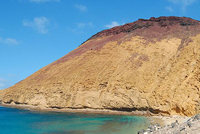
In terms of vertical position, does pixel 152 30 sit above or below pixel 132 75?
above

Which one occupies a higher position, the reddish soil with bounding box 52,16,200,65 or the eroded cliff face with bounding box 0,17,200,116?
the reddish soil with bounding box 52,16,200,65

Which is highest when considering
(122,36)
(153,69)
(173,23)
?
(173,23)

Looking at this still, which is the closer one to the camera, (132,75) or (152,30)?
(132,75)

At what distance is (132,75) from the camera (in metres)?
25.9

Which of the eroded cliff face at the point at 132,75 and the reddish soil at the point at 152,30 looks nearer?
the eroded cliff face at the point at 132,75

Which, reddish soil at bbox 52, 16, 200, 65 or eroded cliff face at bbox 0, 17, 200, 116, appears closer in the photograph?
eroded cliff face at bbox 0, 17, 200, 116

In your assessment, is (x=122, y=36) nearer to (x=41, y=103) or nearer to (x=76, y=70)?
(x=76, y=70)

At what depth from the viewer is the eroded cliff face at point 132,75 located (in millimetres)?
22422

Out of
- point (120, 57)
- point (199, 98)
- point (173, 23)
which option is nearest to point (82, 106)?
point (120, 57)

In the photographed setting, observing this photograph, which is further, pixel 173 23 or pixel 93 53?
pixel 173 23

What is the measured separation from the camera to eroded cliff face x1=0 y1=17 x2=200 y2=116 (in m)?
22.4

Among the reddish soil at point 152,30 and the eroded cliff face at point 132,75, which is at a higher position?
the reddish soil at point 152,30

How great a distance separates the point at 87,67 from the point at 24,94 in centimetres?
1001

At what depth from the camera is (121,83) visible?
82.7 feet
